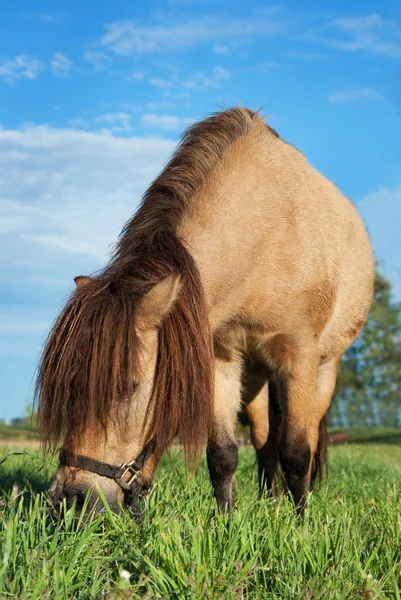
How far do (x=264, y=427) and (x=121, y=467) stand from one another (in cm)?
285

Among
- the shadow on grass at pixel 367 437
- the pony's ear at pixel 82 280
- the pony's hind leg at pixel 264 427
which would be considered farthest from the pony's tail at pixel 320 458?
the shadow on grass at pixel 367 437

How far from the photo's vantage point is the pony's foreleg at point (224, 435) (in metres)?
5.20

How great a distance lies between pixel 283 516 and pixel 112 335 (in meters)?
1.47

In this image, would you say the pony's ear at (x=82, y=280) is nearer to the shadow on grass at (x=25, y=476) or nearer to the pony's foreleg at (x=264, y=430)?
the shadow on grass at (x=25, y=476)

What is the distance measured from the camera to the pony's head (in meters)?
3.56

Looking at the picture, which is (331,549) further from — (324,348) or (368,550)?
(324,348)

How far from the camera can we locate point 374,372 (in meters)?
37.1

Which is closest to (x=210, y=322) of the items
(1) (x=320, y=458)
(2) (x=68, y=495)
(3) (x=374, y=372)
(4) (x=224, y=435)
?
(4) (x=224, y=435)

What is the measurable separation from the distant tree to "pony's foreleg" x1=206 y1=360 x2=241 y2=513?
97.3 ft

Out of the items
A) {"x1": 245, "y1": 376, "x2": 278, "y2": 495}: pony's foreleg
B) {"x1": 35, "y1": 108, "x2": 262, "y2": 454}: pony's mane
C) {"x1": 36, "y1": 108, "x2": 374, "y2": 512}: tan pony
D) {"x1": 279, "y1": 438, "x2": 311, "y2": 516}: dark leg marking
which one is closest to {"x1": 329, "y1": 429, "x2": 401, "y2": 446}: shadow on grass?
{"x1": 245, "y1": 376, "x2": 278, "y2": 495}: pony's foreleg

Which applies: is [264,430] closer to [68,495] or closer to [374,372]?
[68,495]

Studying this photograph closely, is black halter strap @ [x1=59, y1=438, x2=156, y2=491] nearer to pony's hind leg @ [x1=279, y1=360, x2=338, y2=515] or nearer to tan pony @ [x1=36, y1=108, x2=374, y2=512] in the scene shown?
tan pony @ [x1=36, y1=108, x2=374, y2=512]

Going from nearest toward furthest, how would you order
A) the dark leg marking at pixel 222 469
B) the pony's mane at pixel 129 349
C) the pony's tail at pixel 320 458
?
the pony's mane at pixel 129 349, the dark leg marking at pixel 222 469, the pony's tail at pixel 320 458

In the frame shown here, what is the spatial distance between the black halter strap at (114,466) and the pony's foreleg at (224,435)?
137 centimetres
